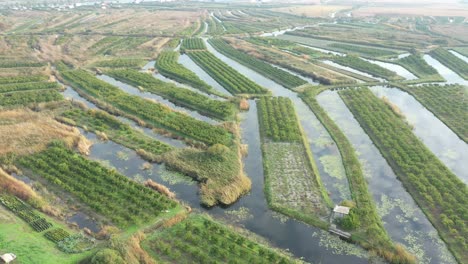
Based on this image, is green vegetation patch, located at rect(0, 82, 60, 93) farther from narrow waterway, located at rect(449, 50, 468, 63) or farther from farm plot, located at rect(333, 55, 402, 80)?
narrow waterway, located at rect(449, 50, 468, 63)

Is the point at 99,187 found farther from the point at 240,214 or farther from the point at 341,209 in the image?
the point at 341,209

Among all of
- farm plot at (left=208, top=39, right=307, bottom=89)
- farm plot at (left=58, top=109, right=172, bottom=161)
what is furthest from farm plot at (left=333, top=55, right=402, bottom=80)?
farm plot at (left=58, top=109, right=172, bottom=161)

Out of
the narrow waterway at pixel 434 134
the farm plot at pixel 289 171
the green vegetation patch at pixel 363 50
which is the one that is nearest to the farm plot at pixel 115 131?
the farm plot at pixel 289 171

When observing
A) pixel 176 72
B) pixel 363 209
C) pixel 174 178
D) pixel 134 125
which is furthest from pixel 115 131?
pixel 363 209

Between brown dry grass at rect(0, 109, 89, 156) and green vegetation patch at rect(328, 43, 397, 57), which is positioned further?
green vegetation patch at rect(328, 43, 397, 57)

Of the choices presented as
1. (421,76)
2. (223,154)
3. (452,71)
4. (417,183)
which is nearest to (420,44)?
(452,71)

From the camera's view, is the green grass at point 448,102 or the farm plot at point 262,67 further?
the farm plot at point 262,67

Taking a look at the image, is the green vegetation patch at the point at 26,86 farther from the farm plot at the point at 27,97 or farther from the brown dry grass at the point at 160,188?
the brown dry grass at the point at 160,188

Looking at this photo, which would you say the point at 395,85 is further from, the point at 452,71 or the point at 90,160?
the point at 90,160
